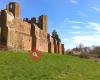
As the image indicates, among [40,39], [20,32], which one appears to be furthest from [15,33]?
[40,39]

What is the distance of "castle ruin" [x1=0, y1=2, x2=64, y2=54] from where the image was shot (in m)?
52.8

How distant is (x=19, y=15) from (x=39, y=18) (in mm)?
19664

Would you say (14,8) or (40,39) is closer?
(14,8)

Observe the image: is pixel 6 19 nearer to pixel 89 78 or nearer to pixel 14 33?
pixel 14 33

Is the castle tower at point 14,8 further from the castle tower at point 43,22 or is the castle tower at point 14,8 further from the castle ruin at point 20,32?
the castle tower at point 43,22

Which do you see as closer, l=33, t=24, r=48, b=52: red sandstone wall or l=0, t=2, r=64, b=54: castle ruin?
l=0, t=2, r=64, b=54: castle ruin

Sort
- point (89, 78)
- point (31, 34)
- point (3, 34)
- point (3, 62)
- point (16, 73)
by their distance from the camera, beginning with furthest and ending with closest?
point (31, 34) → point (3, 34) → point (3, 62) → point (89, 78) → point (16, 73)

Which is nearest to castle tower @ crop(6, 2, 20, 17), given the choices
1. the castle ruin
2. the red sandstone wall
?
the castle ruin

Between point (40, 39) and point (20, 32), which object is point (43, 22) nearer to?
point (40, 39)

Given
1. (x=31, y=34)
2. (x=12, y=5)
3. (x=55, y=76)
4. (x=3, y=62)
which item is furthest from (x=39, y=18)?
(x=55, y=76)

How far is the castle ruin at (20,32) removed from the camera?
52.8 m

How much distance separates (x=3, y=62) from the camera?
2897 centimetres

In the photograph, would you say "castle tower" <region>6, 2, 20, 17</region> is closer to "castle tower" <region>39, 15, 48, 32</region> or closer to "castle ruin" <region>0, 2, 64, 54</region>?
"castle ruin" <region>0, 2, 64, 54</region>

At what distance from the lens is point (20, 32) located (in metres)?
60.0
